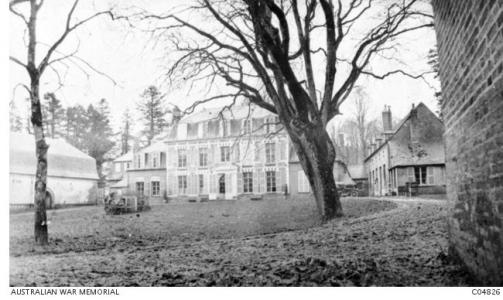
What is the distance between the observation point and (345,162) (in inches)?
359

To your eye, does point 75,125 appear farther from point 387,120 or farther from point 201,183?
point 387,120

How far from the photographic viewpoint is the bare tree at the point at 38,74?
483 cm

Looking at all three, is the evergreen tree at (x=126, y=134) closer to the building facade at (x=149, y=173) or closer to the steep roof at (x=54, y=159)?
the building facade at (x=149, y=173)

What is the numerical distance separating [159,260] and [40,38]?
342 cm

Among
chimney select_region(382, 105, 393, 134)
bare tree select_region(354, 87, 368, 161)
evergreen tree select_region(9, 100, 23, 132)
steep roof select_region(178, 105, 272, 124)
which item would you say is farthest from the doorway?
evergreen tree select_region(9, 100, 23, 132)

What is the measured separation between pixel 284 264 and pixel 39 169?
3673 millimetres

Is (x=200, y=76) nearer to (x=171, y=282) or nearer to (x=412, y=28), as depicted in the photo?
(x=412, y=28)

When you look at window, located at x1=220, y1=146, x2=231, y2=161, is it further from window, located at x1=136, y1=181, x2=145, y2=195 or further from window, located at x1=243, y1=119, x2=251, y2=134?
window, located at x1=136, y1=181, x2=145, y2=195

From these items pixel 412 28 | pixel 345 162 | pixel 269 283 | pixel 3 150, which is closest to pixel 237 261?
pixel 269 283

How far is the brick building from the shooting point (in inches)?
226

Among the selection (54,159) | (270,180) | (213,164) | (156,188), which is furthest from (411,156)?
(156,188)

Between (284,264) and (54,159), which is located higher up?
(54,159)

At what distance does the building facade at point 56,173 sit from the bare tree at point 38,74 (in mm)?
158

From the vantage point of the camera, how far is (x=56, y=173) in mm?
6262
